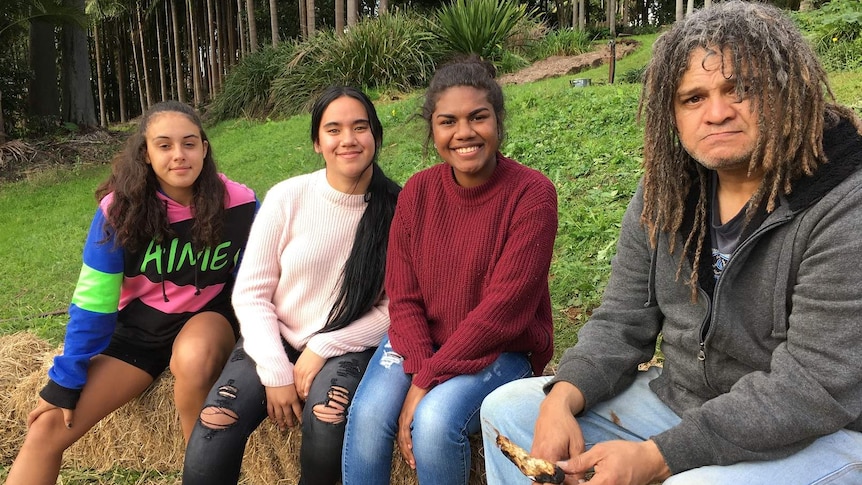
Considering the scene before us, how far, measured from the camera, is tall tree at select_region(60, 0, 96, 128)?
42.9 ft

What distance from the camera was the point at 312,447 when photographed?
90.3 inches

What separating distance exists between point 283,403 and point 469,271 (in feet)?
2.70

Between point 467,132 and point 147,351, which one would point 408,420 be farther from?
point 147,351

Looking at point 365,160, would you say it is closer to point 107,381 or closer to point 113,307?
point 113,307

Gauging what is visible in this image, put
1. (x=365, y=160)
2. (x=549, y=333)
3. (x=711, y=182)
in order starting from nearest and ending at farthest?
(x=711, y=182), (x=549, y=333), (x=365, y=160)

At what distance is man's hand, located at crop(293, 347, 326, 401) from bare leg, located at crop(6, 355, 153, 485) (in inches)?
32.0

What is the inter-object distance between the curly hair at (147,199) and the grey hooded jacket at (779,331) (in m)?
1.68

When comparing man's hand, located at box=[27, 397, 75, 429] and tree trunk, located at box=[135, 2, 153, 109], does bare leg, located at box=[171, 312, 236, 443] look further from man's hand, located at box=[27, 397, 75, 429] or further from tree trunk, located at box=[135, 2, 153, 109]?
tree trunk, located at box=[135, 2, 153, 109]

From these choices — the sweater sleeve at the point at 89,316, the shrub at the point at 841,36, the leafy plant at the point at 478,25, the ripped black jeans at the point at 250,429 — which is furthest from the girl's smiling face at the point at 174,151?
the leafy plant at the point at 478,25

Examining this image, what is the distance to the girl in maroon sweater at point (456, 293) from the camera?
217 cm

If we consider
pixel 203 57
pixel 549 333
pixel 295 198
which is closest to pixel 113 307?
pixel 295 198

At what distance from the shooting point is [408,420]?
2186 mm

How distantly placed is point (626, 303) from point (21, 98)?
1635cm

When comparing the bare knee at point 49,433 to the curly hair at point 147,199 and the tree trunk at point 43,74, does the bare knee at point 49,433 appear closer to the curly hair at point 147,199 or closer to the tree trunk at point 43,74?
the curly hair at point 147,199
